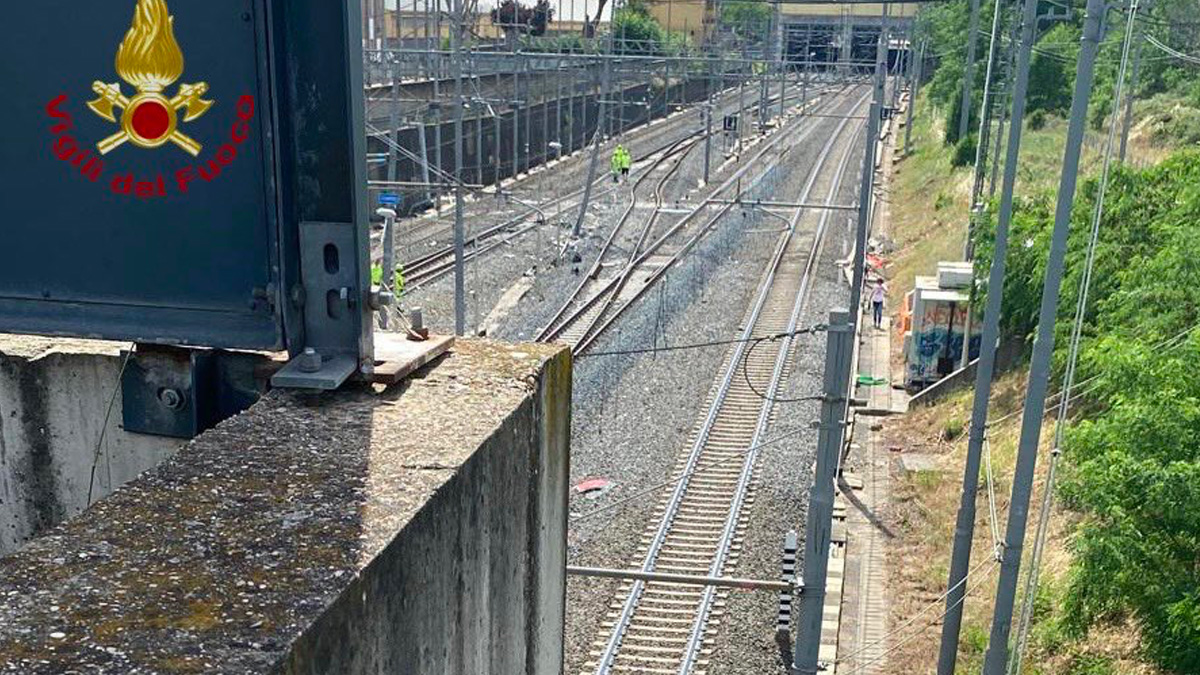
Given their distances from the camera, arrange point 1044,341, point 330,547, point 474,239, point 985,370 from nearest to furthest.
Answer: point 330,547, point 1044,341, point 985,370, point 474,239

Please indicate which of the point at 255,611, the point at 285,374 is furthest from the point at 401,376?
the point at 255,611

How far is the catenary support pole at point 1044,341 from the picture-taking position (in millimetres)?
6328

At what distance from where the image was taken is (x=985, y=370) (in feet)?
28.2

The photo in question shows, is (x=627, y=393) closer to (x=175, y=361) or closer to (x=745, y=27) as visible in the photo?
(x=175, y=361)

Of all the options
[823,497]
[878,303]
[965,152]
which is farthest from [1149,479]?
[965,152]

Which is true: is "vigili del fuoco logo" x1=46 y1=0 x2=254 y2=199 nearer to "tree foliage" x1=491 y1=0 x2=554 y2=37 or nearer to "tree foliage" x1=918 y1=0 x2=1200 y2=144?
"tree foliage" x1=491 y1=0 x2=554 y2=37

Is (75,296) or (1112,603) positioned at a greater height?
(75,296)

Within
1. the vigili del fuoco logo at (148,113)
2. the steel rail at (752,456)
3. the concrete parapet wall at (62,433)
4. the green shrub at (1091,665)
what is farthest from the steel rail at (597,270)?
the vigili del fuoco logo at (148,113)

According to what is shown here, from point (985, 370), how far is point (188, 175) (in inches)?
265

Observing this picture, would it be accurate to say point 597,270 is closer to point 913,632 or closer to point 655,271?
point 655,271

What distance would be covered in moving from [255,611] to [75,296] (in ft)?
5.43

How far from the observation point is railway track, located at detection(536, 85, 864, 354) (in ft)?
57.2

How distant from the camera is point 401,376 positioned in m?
3.25

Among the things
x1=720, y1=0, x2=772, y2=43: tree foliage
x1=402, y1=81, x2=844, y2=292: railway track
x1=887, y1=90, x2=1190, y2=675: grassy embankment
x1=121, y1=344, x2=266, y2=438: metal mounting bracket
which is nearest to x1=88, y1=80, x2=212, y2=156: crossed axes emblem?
x1=121, y1=344, x2=266, y2=438: metal mounting bracket
